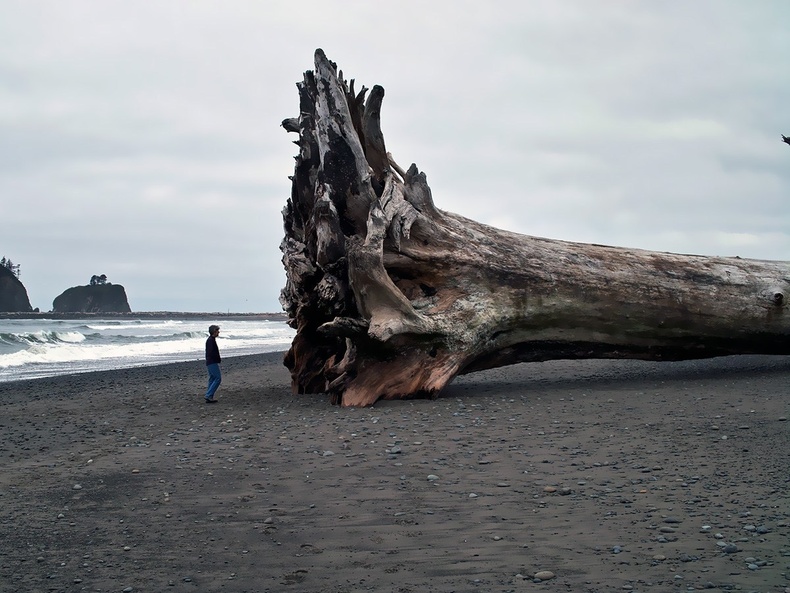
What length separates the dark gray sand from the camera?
3.86 meters

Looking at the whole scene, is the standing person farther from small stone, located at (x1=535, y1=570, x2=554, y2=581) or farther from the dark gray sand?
small stone, located at (x1=535, y1=570, x2=554, y2=581)

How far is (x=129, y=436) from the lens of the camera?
7973mm

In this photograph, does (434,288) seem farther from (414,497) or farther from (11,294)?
(11,294)

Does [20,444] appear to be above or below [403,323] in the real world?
below

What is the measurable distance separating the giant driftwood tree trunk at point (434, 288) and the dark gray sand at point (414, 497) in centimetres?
91

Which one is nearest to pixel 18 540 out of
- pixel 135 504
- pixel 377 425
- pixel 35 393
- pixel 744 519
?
pixel 135 504

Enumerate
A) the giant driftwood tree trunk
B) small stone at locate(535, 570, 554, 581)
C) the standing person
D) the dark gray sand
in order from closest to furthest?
small stone at locate(535, 570, 554, 581), the dark gray sand, the giant driftwood tree trunk, the standing person

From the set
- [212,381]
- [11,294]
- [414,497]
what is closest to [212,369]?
[212,381]

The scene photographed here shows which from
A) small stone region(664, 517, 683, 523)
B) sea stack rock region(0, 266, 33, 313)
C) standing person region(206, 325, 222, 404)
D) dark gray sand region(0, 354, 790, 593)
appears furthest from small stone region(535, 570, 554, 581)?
sea stack rock region(0, 266, 33, 313)

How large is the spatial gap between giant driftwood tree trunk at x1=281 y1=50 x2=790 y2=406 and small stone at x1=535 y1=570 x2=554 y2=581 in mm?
5372

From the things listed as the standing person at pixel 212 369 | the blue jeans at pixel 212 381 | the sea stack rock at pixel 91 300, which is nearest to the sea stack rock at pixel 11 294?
the sea stack rock at pixel 91 300

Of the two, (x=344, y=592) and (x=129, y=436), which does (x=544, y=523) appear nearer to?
(x=344, y=592)

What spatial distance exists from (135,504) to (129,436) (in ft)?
9.54

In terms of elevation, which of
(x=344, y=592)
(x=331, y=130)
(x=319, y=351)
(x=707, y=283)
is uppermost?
(x=331, y=130)
